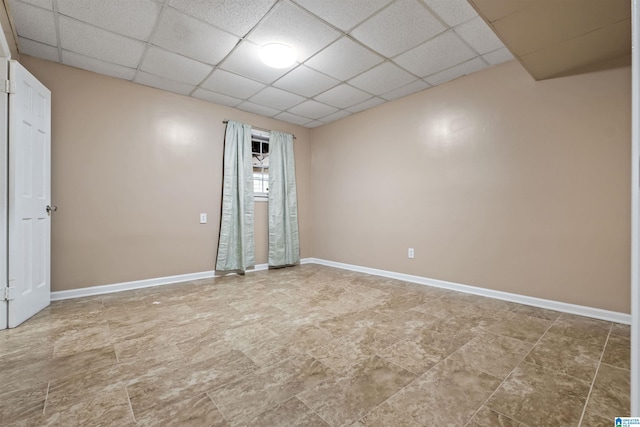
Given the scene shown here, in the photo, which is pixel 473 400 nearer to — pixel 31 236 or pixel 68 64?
pixel 31 236

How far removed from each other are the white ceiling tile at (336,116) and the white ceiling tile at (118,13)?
2638 mm

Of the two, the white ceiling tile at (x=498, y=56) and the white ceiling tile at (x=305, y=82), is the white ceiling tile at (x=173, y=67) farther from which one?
the white ceiling tile at (x=498, y=56)

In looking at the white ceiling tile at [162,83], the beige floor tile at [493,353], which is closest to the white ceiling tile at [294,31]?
the white ceiling tile at [162,83]

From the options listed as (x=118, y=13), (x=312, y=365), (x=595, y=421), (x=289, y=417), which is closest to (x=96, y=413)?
(x=289, y=417)

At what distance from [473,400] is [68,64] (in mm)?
4493

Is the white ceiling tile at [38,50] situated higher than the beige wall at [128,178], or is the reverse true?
the white ceiling tile at [38,50]

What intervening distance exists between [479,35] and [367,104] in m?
1.74

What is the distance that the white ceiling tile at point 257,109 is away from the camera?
4070 millimetres

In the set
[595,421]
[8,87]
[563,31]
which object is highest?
[563,31]

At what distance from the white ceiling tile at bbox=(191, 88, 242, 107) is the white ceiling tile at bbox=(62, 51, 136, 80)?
2.40ft

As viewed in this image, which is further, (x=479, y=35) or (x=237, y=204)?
(x=237, y=204)

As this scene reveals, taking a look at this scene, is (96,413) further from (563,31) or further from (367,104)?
(367,104)

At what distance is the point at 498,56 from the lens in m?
2.75

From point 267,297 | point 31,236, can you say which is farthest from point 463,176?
point 31,236
